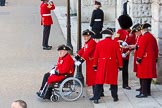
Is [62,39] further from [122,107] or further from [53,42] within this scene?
[122,107]

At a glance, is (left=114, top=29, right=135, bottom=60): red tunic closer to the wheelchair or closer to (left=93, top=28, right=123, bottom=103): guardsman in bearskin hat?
(left=93, top=28, right=123, bottom=103): guardsman in bearskin hat

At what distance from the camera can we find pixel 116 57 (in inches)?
475

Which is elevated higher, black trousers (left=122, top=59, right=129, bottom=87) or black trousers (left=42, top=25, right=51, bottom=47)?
black trousers (left=42, top=25, right=51, bottom=47)

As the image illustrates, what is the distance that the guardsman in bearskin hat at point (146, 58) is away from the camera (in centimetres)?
1231

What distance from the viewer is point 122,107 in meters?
12.0

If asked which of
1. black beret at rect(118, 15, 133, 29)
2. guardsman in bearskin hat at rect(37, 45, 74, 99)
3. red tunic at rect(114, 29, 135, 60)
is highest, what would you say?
black beret at rect(118, 15, 133, 29)

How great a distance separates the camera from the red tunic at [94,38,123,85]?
1193 centimetres

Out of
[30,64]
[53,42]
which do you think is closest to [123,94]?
[30,64]

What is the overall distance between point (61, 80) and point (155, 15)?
10.8 feet

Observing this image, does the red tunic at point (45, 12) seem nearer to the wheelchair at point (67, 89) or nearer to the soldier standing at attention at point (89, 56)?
the soldier standing at attention at point (89, 56)

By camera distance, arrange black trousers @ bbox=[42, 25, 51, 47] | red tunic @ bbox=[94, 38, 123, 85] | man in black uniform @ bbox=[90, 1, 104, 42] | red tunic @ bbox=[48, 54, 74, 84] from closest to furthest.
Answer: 1. red tunic @ bbox=[94, 38, 123, 85]
2. red tunic @ bbox=[48, 54, 74, 84]
3. black trousers @ bbox=[42, 25, 51, 47]
4. man in black uniform @ bbox=[90, 1, 104, 42]

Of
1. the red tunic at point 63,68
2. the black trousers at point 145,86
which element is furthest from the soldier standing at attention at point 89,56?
the black trousers at point 145,86

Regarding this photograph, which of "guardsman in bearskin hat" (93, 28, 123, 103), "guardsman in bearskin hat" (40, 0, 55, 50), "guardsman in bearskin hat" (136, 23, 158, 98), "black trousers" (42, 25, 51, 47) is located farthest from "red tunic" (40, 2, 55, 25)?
"guardsman in bearskin hat" (93, 28, 123, 103)

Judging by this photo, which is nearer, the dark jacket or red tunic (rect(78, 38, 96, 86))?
red tunic (rect(78, 38, 96, 86))
